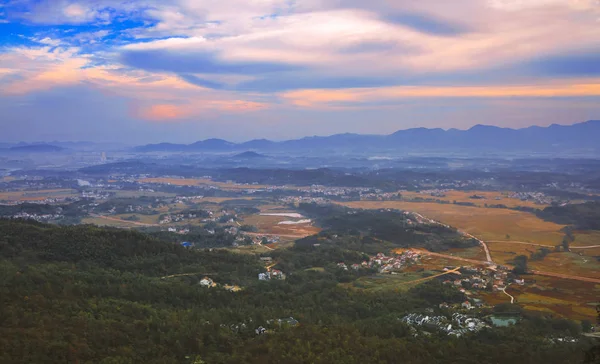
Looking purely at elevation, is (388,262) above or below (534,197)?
below

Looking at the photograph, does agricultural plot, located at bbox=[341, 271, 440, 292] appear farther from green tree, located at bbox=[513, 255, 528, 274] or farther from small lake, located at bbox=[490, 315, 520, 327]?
small lake, located at bbox=[490, 315, 520, 327]

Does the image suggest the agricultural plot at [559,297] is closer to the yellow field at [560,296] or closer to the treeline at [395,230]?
the yellow field at [560,296]

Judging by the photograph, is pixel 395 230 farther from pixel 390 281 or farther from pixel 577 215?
pixel 577 215

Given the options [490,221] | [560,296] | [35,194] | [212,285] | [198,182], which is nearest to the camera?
[212,285]

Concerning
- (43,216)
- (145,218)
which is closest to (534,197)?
(145,218)

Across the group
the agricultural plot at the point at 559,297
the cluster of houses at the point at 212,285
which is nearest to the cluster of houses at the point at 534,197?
the agricultural plot at the point at 559,297
